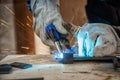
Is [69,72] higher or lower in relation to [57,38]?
lower

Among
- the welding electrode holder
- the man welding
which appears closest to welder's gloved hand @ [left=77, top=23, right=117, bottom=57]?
the man welding

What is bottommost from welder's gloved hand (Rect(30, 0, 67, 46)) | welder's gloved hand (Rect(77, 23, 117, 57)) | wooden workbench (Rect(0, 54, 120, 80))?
wooden workbench (Rect(0, 54, 120, 80))

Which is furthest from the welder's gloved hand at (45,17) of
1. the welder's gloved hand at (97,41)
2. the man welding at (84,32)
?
the welder's gloved hand at (97,41)

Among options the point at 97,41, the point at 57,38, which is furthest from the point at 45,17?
the point at 97,41

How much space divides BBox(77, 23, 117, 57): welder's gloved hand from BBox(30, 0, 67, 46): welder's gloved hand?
0.36 ft

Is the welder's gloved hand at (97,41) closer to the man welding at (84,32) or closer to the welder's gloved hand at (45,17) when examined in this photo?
the man welding at (84,32)

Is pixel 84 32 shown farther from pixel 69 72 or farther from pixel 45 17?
pixel 69 72

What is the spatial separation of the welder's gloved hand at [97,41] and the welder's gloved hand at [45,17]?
4.4 inches

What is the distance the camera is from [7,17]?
2109 mm

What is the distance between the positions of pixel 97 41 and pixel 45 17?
0.25m

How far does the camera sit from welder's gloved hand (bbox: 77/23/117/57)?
94cm

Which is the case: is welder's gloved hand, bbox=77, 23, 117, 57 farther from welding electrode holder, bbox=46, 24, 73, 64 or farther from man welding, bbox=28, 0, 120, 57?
welding electrode holder, bbox=46, 24, 73, 64

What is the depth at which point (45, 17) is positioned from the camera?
1.02 meters

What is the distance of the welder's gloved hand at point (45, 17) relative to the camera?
99 centimetres
